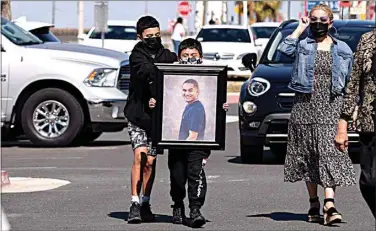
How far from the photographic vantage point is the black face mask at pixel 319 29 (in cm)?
931

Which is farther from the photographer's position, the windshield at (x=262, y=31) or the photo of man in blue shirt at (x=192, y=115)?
the windshield at (x=262, y=31)

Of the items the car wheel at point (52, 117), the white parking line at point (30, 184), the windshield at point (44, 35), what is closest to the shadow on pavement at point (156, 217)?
the white parking line at point (30, 184)

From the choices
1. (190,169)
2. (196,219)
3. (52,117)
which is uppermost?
(190,169)

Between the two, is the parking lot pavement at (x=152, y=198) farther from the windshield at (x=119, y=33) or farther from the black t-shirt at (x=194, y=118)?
the windshield at (x=119, y=33)

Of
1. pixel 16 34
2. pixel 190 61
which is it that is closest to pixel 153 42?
pixel 190 61

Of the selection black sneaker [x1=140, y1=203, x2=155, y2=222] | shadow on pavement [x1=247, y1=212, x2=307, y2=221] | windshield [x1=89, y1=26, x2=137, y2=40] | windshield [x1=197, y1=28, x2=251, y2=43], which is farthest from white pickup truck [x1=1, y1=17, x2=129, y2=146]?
windshield [x1=89, y1=26, x2=137, y2=40]

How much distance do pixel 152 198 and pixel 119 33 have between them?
24945 millimetres

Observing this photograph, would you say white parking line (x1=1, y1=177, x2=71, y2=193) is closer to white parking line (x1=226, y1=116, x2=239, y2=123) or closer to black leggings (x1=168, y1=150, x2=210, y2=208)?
black leggings (x1=168, y1=150, x2=210, y2=208)

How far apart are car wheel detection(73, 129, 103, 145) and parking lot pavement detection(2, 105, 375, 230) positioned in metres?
1.07

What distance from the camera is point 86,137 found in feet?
54.7

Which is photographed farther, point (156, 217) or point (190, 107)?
point (156, 217)

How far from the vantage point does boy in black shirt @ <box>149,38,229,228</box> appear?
358 inches

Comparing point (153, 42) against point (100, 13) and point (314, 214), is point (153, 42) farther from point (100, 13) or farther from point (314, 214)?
point (100, 13)

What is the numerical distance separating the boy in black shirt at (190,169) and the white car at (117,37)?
24495 mm
